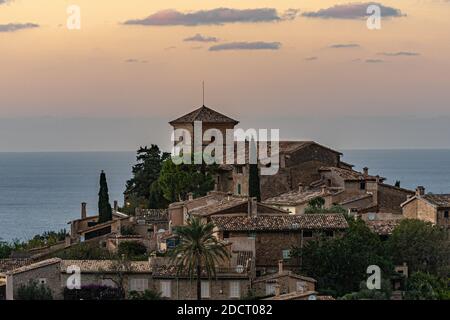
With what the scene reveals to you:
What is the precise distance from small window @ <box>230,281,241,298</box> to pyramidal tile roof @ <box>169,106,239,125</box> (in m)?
22.5

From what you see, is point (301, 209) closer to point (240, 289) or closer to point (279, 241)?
point (279, 241)

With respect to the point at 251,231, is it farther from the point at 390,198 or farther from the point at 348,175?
the point at 348,175

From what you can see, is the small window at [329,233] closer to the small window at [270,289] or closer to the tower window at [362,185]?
the small window at [270,289]

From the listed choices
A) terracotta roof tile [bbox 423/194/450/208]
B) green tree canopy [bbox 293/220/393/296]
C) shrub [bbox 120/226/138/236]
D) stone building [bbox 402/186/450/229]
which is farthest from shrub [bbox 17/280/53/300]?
terracotta roof tile [bbox 423/194/450/208]

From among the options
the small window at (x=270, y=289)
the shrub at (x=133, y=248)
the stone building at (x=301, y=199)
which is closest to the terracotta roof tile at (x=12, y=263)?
the shrub at (x=133, y=248)

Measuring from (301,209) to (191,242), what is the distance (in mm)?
11789

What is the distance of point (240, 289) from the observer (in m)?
25.2

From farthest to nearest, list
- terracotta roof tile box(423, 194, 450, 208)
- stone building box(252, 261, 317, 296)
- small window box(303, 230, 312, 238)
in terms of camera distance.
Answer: terracotta roof tile box(423, 194, 450, 208) → small window box(303, 230, 312, 238) → stone building box(252, 261, 317, 296)

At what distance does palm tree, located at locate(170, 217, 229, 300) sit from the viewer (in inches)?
958

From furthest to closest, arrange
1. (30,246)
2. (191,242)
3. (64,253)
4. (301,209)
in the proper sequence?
(30,246) → (301,209) → (64,253) → (191,242)

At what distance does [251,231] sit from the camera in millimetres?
28469

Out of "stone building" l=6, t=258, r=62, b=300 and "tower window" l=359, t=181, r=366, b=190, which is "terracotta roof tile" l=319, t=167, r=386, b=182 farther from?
"stone building" l=6, t=258, r=62, b=300
